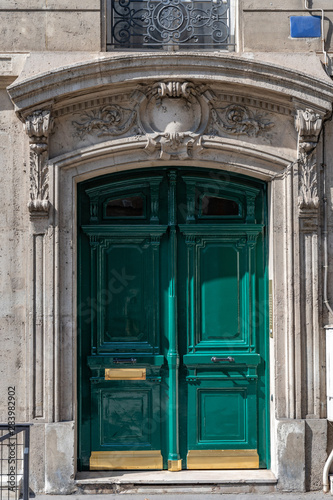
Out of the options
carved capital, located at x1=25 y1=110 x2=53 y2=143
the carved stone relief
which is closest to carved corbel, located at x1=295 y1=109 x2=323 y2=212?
the carved stone relief

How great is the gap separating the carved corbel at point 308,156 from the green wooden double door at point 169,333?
573 millimetres

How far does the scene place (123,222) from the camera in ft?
24.5

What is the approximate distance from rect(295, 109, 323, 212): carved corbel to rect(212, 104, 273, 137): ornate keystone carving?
0.36 meters

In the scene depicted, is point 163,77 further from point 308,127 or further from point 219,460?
point 219,460

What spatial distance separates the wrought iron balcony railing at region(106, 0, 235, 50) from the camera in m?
7.39

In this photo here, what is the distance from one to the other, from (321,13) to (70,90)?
280 cm

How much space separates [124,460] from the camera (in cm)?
731

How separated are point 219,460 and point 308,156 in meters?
3.37

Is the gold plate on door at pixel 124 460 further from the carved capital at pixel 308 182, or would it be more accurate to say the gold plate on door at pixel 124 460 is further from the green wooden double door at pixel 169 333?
the carved capital at pixel 308 182

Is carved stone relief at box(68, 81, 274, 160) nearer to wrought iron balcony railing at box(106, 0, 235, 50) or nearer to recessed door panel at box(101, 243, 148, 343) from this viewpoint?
wrought iron balcony railing at box(106, 0, 235, 50)

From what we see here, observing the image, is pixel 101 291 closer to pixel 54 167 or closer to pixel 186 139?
pixel 54 167

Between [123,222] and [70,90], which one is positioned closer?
[70,90]

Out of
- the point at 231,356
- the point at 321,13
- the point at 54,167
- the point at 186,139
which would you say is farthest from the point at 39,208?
the point at 321,13

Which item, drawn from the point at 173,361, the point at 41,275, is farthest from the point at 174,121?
the point at 173,361
